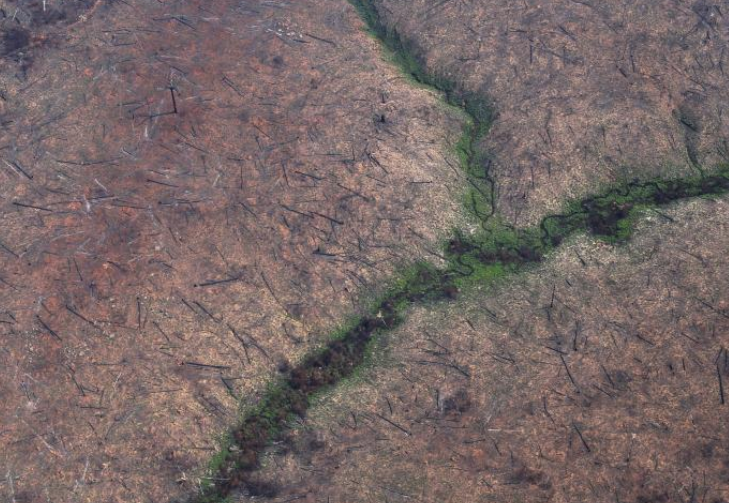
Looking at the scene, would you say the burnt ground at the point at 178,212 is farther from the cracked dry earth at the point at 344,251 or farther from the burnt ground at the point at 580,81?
the burnt ground at the point at 580,81

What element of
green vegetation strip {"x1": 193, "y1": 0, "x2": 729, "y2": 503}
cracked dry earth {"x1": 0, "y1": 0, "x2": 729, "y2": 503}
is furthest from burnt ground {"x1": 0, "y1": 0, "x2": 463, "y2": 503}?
green vegetation strip {"x1": 193, "y1": 0, "x2": 729, "y2": 503}

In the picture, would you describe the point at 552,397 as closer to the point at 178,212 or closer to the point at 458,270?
the point at 458,270

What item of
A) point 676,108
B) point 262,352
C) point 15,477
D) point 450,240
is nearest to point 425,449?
A: point 262,352

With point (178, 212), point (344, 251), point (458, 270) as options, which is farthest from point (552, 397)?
point (178, 212)

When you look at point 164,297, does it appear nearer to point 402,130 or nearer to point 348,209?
point 348,209

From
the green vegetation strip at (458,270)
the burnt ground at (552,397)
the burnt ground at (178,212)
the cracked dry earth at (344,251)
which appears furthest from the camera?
the burnt ground at (178,212)

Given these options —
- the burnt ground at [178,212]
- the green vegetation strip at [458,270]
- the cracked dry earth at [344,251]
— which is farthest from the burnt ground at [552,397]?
the burnt ground at [178,212]
